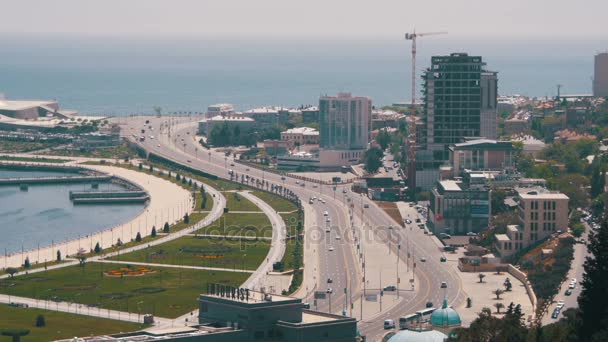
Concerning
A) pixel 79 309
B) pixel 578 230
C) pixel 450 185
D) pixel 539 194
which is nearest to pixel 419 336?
pixel 79 309

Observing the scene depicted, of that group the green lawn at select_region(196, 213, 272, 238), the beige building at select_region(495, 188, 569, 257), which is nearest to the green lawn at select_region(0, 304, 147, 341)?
the beige building at select_region(495, 188, 569, 257)

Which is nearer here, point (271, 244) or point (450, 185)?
point (271, 244)

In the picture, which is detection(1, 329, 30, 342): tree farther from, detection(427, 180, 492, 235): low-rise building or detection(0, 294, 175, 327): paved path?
detection(427, 180, 492, 235): low-rise building

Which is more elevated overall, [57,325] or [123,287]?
[123,287]

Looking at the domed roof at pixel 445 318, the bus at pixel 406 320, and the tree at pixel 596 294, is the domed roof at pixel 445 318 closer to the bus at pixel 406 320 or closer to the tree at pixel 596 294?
the bus at pixel 406 320

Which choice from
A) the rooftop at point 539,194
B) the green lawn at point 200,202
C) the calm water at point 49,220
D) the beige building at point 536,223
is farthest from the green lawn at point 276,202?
the beige building at point 536,223

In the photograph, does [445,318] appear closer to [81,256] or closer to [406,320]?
[406,320]
